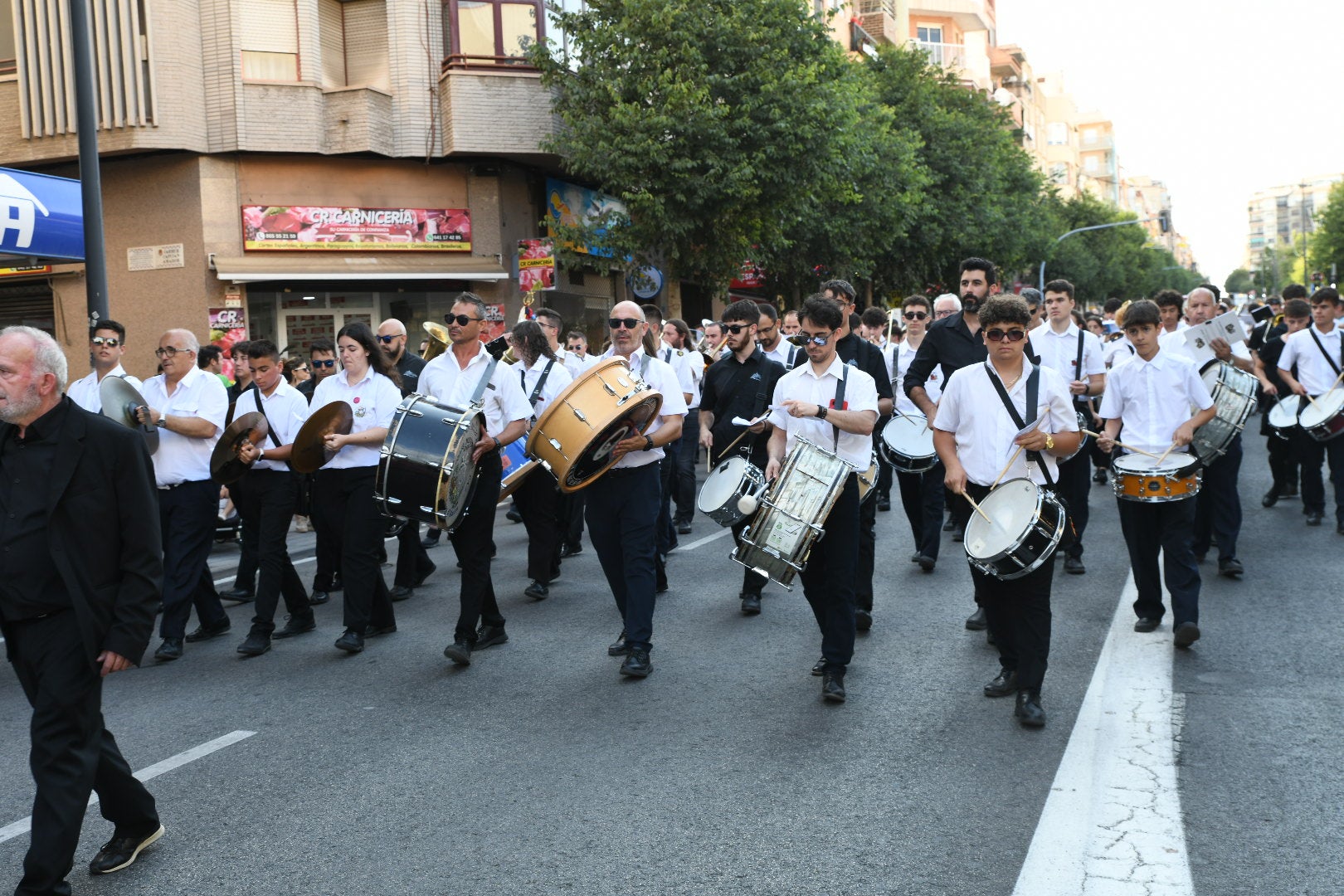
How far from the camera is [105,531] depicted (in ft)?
13.1

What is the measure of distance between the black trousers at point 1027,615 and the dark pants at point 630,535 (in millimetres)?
1779

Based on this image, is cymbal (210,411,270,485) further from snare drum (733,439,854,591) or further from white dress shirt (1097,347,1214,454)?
white dress shirt (1097,347,1214,454)

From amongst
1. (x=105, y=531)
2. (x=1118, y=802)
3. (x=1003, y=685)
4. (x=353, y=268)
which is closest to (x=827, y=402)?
(x=1003, y=685)

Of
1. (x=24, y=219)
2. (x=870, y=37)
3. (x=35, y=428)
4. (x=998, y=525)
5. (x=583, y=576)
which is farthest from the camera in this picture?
(x=870, y=37)

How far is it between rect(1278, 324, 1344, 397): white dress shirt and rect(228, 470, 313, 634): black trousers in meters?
8.21

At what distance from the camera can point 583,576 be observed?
9641 mm

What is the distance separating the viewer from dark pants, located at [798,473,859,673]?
5.98m

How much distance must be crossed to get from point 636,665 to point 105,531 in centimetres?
309

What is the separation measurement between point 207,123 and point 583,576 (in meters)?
14.8

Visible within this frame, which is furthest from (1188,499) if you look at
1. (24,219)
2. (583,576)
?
(24,219)

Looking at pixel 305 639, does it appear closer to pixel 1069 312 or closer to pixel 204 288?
pixel 1069 312

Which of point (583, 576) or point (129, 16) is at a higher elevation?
point (129, 16)

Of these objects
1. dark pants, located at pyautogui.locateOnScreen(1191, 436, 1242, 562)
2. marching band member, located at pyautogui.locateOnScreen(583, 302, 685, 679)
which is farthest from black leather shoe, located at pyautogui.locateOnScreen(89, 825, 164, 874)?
dark pants, located at pyautogui.locateOnScreen(1191, 436, 1242, 562)

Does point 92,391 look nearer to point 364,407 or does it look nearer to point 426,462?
point 364,407
